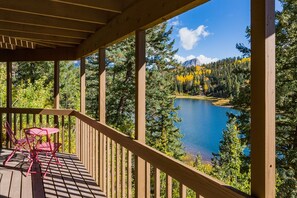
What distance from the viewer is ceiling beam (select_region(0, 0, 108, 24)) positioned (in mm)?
2902

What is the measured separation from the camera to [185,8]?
1981 millimetres

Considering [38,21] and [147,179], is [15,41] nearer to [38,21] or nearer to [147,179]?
[38,21]

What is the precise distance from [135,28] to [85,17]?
84 centimetres

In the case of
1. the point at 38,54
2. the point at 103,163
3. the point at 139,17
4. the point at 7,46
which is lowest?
the point at 103,163

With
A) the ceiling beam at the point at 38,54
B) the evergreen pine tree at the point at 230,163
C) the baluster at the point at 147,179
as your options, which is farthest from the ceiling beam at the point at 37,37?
the evergreen pine tree at the point at 230,163

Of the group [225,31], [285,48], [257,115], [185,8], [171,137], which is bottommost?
[171,137]

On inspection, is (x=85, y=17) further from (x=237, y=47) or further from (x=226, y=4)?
(x=226, y=4)

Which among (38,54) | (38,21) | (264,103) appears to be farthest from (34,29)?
(264,103)

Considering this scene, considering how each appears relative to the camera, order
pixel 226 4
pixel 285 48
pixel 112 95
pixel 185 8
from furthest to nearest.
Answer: pixel 226 4
pixel 112 95
pixel 285 48
pixel 185 8

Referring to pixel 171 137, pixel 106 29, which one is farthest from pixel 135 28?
pixel 171 137

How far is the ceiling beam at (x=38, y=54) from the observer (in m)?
5.53

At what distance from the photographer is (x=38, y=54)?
18.9ft

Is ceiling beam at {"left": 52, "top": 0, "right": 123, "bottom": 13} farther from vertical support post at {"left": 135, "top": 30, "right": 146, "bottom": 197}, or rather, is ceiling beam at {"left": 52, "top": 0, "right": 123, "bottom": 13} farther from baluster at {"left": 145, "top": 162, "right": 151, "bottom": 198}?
baluster at {"left": 145, "top": 162, "right": 151, "bottom": 198}

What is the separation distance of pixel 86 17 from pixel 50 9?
39 cm
